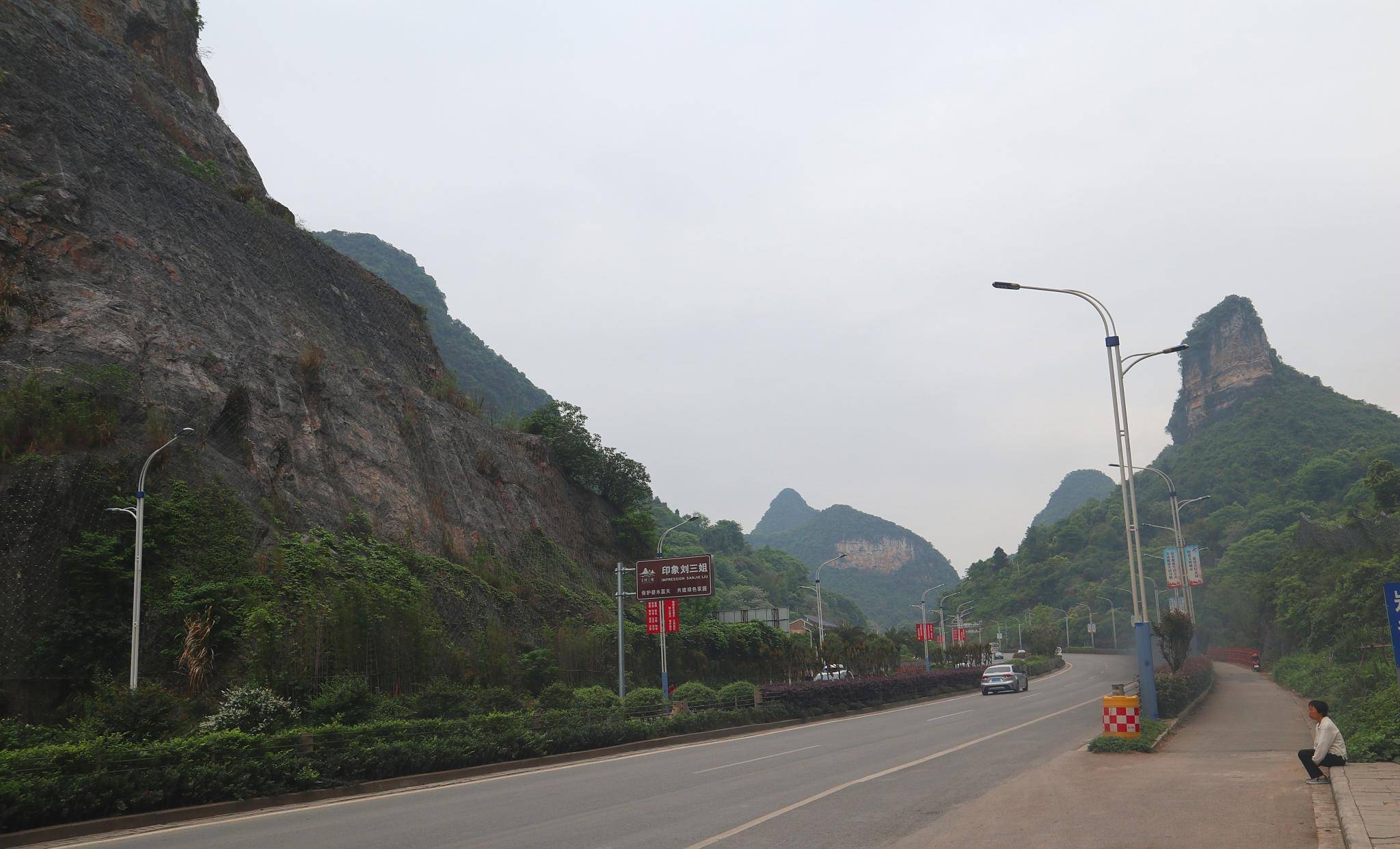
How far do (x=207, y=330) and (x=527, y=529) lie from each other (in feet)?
60.0

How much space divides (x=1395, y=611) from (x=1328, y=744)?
6.41ft

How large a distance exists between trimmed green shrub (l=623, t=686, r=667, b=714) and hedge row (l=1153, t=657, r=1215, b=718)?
44.6ft

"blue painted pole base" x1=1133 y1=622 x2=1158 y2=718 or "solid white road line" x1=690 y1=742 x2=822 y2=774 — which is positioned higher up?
"blue painted pole base" x1=1133 y1=622 x2=1158 y2=718

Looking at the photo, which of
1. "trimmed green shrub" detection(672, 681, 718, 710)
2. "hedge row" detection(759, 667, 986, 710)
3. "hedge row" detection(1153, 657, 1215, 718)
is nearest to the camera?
"hedge row" detection(1153, 657, 1215, 718)

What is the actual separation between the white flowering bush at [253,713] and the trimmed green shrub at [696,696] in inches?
554

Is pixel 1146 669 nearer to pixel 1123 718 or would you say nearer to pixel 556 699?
pixel 1123 718

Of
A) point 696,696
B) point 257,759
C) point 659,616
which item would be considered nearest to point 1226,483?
point 659,616

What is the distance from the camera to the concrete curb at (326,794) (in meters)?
12.0

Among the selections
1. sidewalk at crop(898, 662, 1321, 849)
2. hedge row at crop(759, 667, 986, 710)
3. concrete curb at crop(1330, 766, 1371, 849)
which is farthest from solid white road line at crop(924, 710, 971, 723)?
concrete curb at crop(1330, 766, 1371, 849)

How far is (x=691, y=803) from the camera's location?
512 inches

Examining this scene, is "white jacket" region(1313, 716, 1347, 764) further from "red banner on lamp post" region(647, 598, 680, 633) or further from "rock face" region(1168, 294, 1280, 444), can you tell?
"rock face" region(1168, 294, 1280, 444)

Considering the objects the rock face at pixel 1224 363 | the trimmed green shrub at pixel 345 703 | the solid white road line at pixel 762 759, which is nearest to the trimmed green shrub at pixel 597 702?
the trimmed green shrub at pixel 345 703

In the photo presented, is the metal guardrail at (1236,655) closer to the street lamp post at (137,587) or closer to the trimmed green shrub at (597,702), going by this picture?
the trimmed green shrub at (597,702)

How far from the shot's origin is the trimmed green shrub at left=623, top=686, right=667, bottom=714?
1065 inches
